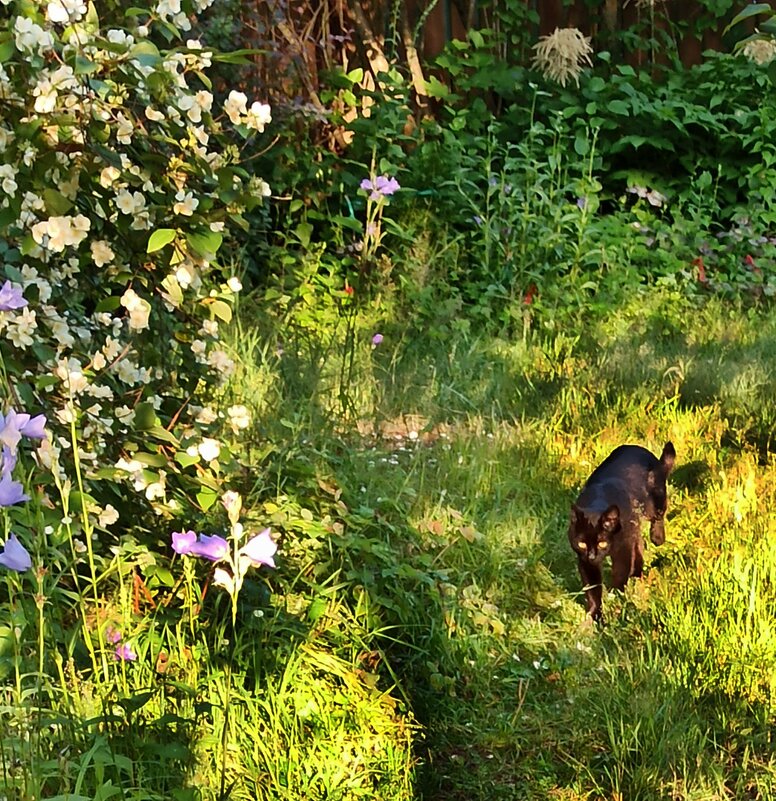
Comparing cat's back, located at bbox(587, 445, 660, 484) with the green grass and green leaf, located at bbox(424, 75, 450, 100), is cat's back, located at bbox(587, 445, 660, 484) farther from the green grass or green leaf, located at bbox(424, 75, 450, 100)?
green leaf, located at bbox(424, 75, 450, 100)

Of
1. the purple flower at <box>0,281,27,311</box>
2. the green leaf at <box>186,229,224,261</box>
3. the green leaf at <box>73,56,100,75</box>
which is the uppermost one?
the green leaf at <box>73,56,100,75</box>

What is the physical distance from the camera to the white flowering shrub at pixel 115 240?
1988mm

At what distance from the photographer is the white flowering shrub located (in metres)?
1.99

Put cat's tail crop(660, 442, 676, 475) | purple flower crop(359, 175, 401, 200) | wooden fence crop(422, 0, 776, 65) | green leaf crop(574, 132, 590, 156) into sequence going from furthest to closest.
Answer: wooden fence crop(422, 0, 776, 65) → green leaf crop(574, 132, 590, 156) → purple flower crop(359, 175, 401, 200) → cat's tail crop(660, 442, 676, 475)

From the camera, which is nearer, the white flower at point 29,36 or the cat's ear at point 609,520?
the white flower at point 29,36

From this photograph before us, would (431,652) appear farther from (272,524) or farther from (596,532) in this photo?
(596,532)

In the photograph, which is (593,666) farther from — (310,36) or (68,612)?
(310,36)

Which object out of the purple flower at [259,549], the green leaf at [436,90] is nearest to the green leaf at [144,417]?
the purple flower at [259,549]

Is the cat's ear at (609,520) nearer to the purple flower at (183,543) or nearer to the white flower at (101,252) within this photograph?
the purple flower at (183,543)

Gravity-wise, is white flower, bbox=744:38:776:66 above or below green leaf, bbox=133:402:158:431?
above

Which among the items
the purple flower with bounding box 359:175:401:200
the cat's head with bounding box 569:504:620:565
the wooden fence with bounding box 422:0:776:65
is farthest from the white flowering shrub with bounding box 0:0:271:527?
the wooden fence with bounding box 422:0:776:65

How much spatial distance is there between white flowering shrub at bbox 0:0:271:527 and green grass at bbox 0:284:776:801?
27 centimetres

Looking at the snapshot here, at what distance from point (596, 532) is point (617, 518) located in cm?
7

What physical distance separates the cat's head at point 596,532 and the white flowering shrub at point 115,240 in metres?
0.97
